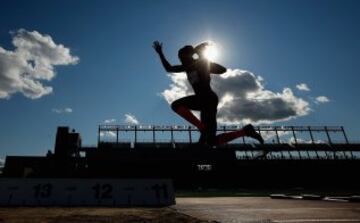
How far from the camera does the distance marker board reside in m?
11.3

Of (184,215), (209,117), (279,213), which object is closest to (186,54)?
(209,117)

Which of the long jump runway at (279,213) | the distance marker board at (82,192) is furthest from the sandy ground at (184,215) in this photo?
the distance marker board at (82,192)

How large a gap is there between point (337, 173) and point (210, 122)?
58.6 meters

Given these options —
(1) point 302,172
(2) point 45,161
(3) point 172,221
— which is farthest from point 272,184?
(3) point 172,221

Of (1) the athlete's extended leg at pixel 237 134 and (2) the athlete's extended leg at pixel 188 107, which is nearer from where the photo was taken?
(2) the athlete's extended leg at pixel 188 107

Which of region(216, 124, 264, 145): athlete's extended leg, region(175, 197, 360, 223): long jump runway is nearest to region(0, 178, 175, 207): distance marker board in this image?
region(175, 197, 360, 223): long jump runway

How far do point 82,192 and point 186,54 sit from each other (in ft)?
28.2

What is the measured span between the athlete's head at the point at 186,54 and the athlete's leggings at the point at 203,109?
739mm

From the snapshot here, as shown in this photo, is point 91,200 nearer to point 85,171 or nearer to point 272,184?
point 85,171

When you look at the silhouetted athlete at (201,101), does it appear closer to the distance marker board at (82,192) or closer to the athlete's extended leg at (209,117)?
the athlete's extended leg at (209,117)

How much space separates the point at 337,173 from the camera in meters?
54.5

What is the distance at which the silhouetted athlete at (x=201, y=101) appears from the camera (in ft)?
17.5

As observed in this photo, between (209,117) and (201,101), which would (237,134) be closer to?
(209,117)

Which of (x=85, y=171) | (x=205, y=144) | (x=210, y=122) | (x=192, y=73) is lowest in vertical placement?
(x=205, y=144)
